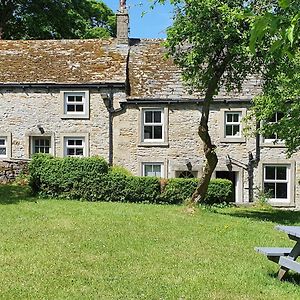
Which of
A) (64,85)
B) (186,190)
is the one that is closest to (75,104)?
(64,85)

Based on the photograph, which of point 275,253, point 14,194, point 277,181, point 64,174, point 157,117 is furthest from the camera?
point 157,117

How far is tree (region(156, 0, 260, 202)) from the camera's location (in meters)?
15.4

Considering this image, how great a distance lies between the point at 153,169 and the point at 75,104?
544cm

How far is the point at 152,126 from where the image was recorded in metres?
26.3

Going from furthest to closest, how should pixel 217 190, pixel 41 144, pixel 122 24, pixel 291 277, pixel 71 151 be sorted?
pixel 122 24 → pixel 41 144 → pixel 71 151 → pixel 217 190 → pixel 291 277

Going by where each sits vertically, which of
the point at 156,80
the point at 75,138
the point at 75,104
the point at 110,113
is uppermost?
the point at 156,80

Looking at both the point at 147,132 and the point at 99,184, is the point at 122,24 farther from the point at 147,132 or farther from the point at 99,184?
the point at 99,184

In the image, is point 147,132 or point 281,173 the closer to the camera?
point 281,173

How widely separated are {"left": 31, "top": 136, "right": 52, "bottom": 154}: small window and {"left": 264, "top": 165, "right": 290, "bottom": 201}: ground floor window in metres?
11.7

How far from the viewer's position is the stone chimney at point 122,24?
28.2 metres

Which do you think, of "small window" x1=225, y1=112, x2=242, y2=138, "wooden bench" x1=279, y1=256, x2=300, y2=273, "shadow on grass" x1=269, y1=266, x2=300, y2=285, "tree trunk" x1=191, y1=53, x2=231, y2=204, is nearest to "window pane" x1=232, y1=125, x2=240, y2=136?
"small window" x1=225, y1=112, x2=242, y2=138

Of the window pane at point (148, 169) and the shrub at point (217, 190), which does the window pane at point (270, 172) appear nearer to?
the shrub at point (217, 190)

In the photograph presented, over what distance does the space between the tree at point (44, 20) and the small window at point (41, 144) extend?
56.4 feet

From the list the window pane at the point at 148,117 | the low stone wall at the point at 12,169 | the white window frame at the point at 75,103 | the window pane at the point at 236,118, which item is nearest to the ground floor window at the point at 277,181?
the window pane at the point at 236,118
